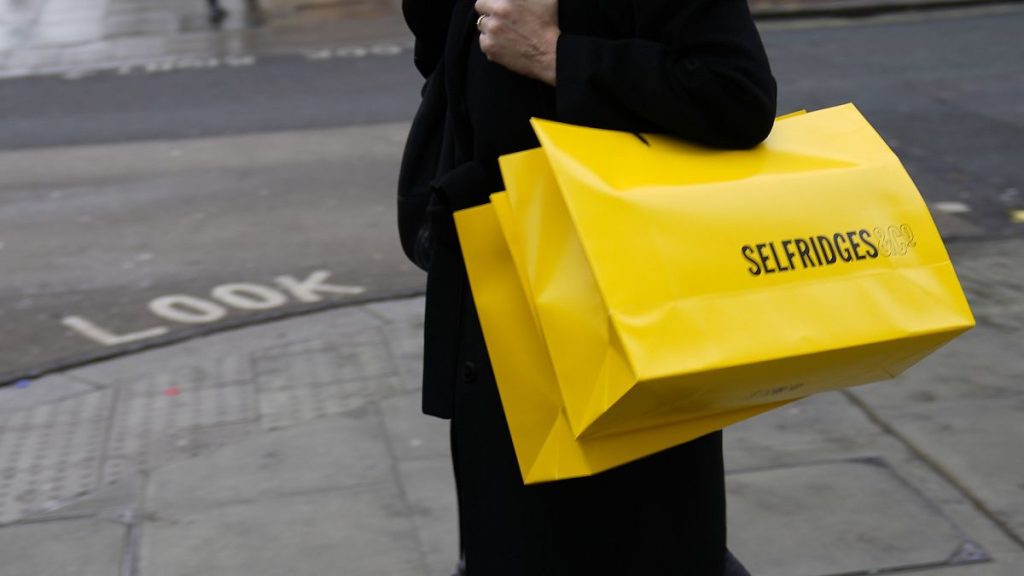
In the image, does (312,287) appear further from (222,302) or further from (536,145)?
(536,145)

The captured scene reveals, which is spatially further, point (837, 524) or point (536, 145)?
point (837, 524)

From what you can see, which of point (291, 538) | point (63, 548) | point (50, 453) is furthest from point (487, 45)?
point (50, 453)

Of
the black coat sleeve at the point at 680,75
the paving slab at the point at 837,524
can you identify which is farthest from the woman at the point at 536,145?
the paving slab at the point at 837,524

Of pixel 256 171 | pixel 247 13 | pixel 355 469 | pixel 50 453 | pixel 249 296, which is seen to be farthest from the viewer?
pixel 247 13

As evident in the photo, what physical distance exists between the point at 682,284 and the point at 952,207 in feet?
20.0

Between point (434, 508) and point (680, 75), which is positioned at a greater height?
point (680, 75)

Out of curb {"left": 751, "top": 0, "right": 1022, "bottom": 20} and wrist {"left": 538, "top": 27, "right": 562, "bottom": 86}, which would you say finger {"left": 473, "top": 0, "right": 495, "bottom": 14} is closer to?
wrist {"left": 538, "top": 27, "right": 562, "bottom": 86}

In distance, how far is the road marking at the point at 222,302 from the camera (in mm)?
5852

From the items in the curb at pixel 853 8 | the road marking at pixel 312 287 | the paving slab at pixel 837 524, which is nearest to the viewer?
the paving slab at pixel 837 524

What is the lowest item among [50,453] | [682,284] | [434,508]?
[50,453]

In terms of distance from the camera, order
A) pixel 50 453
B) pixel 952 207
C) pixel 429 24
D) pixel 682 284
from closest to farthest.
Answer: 1. pixel 682 284
2. pixel 429 24
3. pixel 50 453
4. pixel 952 207

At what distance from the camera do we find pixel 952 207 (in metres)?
7.49

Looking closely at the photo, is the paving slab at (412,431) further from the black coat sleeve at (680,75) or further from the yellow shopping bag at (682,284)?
the black coat sleeve at (680,75)

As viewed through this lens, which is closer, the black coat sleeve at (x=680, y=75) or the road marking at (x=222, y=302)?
the black coat sleeve at (x=680, y=75)
